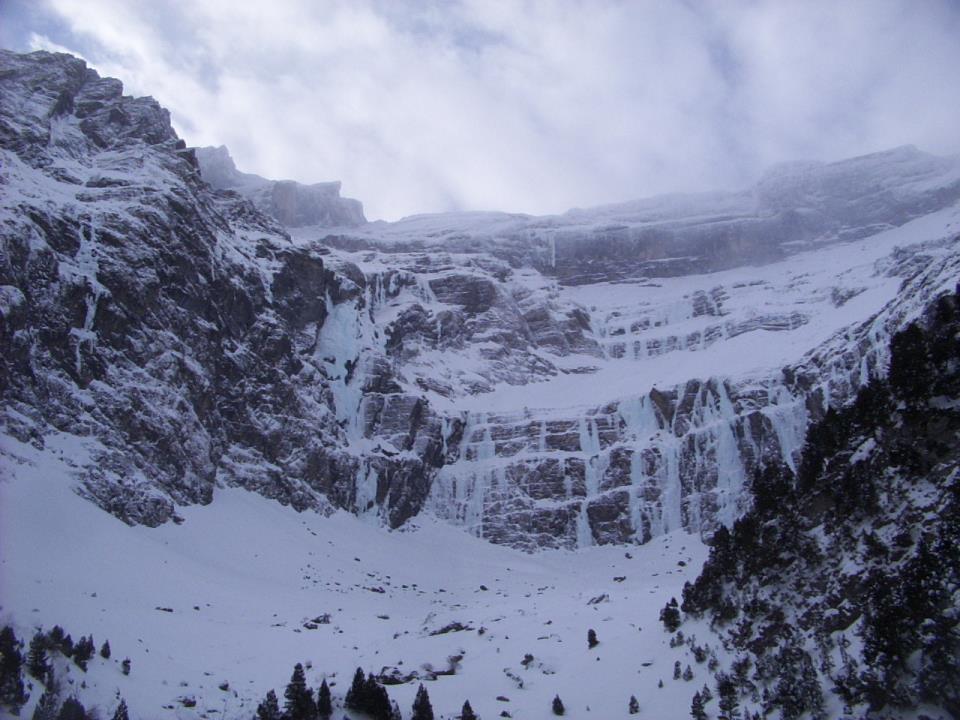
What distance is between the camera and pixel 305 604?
80812 mm

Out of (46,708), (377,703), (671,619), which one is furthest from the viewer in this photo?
(671,619)

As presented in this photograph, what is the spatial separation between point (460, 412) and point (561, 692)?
93.6 m

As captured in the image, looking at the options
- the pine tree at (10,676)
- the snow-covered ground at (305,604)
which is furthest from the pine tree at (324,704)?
the pine tree at (10,676)

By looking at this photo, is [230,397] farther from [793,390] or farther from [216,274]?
[793,390]

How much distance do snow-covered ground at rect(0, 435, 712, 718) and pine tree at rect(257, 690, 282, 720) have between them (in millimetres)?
2970

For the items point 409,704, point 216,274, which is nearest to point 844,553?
point 409,704

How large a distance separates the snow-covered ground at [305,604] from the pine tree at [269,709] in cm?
297

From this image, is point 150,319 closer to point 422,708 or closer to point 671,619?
point 422,708

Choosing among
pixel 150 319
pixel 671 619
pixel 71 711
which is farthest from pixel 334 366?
pixel 71 711

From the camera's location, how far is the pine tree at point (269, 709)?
1667 inches

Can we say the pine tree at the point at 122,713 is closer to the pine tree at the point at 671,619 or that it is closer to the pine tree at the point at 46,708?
the pine tree at the point at 46,708

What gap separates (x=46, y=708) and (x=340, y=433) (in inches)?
3454

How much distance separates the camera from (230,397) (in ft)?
371

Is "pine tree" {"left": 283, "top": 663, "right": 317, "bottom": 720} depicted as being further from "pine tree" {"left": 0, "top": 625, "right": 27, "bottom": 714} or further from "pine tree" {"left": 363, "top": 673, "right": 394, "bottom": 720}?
"pine tree" {"left": 0, "top": 625, "right": 27, "bottom": 714}
